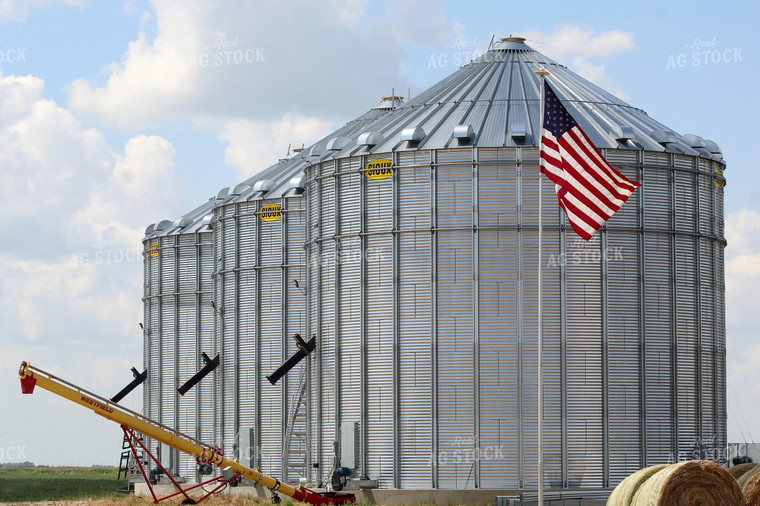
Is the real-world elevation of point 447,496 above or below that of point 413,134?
below

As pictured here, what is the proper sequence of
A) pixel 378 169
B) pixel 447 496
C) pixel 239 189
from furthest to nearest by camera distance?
pixel 239 189
pixel 378 169
pixel 447 496

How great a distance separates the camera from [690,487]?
33.7m

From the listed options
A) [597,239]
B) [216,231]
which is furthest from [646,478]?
[216,231]

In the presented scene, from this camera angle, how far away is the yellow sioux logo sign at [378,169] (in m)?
50.3

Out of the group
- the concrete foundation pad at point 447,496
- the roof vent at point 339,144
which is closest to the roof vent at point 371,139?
the roof vent at point 339,144

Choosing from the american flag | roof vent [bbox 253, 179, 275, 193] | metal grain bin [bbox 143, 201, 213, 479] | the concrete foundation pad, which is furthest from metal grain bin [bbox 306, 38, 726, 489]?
metal grain bin [bbox 143, 201, 213, 479]

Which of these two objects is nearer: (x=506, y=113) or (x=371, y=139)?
(x=371, y=139)

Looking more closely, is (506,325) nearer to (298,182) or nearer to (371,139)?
(371,139)

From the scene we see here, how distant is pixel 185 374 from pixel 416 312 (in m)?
26.9

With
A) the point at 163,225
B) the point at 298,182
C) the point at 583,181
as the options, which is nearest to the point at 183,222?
the point at 163,225

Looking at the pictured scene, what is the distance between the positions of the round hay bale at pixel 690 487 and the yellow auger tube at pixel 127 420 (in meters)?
18.6

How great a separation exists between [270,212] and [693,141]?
2161 cm

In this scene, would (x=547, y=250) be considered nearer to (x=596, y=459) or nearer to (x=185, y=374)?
(x=596, y=459)

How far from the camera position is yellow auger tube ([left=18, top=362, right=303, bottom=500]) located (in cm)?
4796
